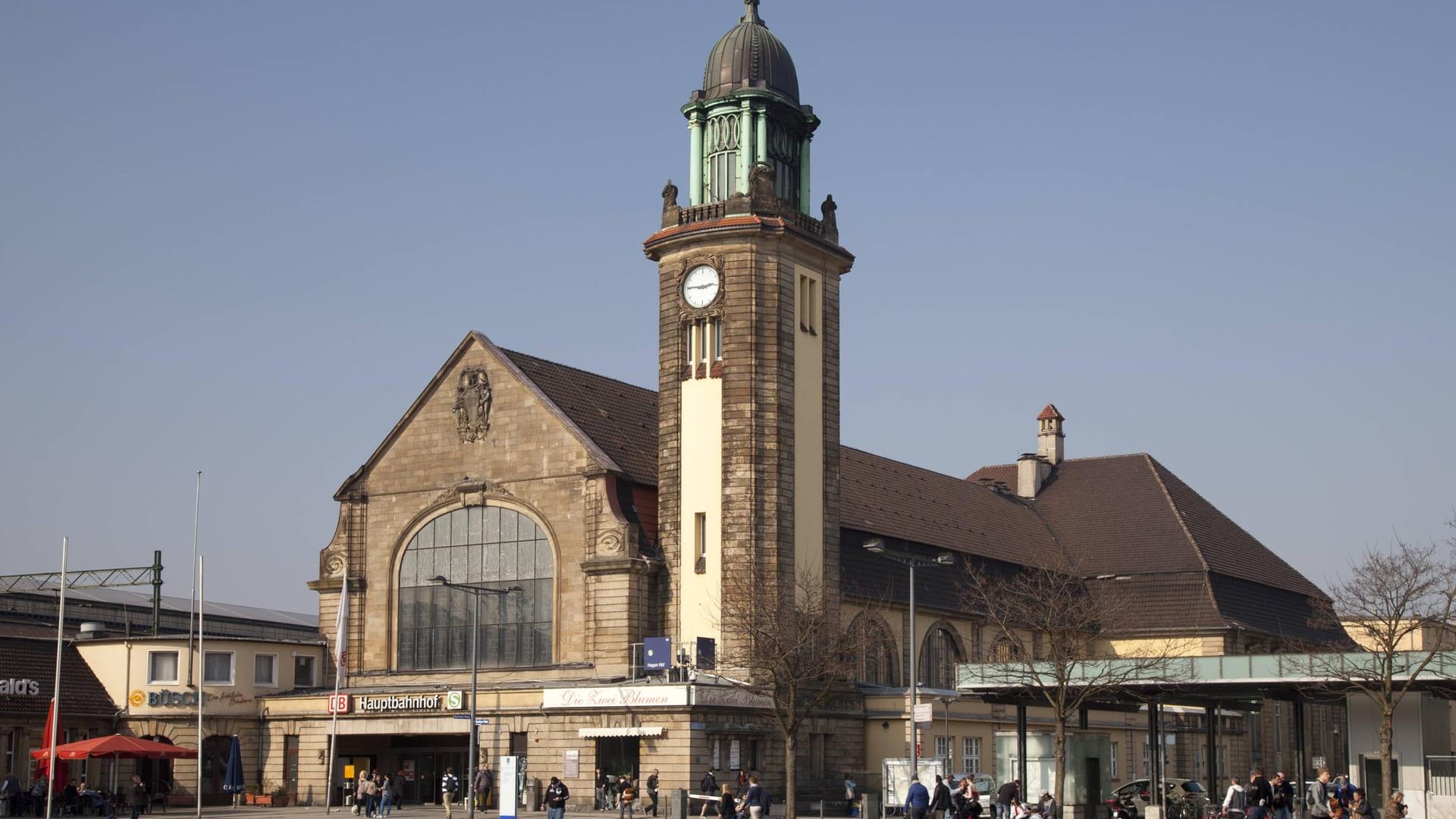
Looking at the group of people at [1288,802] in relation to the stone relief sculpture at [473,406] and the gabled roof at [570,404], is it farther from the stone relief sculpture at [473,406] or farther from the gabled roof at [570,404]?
the stone relief sculpture at [473,406]

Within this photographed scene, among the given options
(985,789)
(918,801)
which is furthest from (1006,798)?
(985,789)

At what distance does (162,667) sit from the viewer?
68000 mm

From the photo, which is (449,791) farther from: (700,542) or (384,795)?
(700,542)

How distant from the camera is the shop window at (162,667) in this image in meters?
67.8

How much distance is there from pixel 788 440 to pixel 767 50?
14.7 m

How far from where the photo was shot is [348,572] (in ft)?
236

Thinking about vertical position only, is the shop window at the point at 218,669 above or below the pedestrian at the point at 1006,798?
above

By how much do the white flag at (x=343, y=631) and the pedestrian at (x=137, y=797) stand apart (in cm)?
849

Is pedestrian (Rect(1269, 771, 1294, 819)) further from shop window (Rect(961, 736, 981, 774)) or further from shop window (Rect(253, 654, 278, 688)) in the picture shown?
shop window (Rect(253, 654, 278, 688))

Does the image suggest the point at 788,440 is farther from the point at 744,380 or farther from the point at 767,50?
the point at 767,50

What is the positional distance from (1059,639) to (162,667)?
112 feet

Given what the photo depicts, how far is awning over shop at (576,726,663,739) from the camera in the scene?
5869 centimetres

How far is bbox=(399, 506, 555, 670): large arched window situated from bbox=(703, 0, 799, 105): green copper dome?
17805 mm

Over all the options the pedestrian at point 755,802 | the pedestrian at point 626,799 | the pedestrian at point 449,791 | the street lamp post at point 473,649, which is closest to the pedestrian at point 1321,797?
the pedestrian at point 755,802
